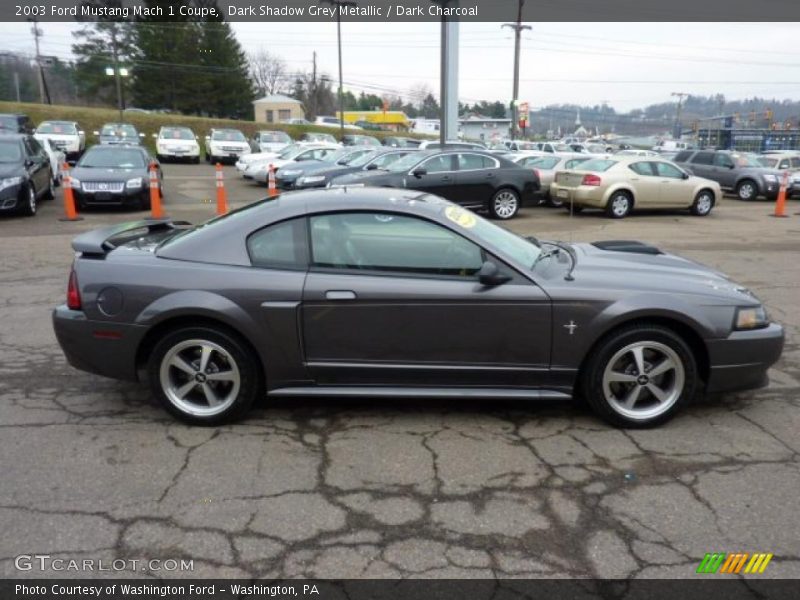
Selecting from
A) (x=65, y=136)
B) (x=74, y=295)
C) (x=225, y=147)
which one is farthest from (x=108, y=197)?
(x=225, y=147)

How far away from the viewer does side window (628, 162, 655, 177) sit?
15.1 meters

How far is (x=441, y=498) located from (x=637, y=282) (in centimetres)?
182

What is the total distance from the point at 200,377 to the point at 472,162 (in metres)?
11.2

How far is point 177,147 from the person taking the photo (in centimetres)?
2859

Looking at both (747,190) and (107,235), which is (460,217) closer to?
(107,235)

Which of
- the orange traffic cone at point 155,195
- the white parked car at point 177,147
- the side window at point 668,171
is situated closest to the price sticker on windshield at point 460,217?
the orange traffic cone at point 155,195

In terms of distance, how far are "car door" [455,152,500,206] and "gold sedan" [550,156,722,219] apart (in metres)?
2.26

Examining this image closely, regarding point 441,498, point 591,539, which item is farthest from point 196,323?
point 591,539

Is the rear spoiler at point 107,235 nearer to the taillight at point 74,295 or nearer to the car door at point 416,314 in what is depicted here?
the taillight at point 74,295

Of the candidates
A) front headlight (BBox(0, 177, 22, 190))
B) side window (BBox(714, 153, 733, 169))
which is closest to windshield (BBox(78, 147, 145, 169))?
front headlight (BBox(0, 177, 22, 190))

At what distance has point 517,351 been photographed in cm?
380

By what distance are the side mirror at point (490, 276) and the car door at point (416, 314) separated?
45 mm

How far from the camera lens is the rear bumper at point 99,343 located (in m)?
3.87

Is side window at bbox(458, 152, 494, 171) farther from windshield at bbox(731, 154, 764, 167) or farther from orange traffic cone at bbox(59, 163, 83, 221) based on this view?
windshield at bbox(731, 154, 764, 167)
